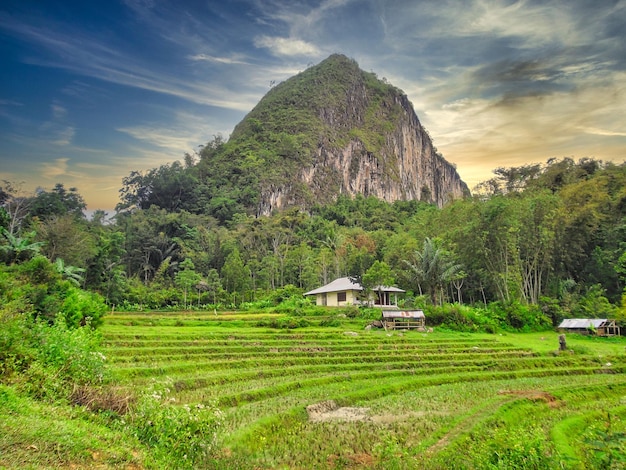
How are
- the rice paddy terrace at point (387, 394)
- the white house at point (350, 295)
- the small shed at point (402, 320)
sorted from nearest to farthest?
the rice paddy terrace at point (387, 394)
the small shed at point (402, 320)
the white house at point (350, 295)

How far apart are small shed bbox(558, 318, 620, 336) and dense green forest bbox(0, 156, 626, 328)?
3.76 ft

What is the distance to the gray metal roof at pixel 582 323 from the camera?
1336 inches

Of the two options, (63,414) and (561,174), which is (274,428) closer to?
(63,414)

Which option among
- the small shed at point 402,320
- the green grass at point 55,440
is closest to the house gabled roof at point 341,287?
the small shed at point 402,320

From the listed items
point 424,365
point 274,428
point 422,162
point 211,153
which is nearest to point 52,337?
point 274,428

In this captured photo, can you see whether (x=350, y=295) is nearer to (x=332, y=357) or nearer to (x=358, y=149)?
(x=332, y=357)

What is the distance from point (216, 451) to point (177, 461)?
4.07ft

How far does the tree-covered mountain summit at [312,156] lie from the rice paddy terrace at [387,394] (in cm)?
4751

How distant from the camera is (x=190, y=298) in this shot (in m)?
47.4

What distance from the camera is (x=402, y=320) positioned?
33781mm

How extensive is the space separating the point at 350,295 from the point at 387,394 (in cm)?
2906

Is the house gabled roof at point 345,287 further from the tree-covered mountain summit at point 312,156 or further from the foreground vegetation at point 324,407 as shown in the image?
the tree-covered mountain summit at point 312,156

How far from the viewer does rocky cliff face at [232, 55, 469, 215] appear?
113 metres

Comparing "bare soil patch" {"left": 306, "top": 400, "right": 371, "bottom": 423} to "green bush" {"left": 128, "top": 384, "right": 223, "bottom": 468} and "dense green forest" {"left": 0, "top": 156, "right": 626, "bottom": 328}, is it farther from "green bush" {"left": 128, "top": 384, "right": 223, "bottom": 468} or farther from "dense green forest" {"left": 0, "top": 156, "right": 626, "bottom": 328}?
"dense green forest" {"left": 0, "top": 156, "right": 626, "bottom": 328}
